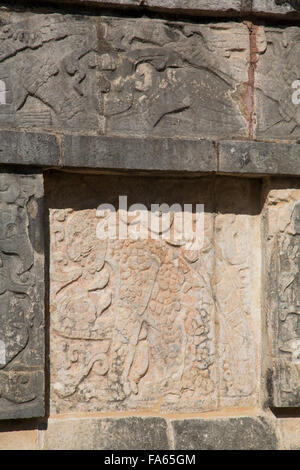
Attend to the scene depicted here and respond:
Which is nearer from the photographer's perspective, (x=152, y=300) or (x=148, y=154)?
(x=148, y=154)

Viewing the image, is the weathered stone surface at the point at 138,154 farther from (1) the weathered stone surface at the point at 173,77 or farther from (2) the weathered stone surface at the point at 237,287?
(2) the weathered stone surface at the point at 237,287

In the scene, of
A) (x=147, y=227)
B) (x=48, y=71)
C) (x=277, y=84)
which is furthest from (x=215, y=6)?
(x=147, y=227)

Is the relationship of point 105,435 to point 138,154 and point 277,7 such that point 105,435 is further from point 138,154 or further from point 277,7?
point 277,7

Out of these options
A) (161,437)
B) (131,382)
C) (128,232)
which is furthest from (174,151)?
(161,437)

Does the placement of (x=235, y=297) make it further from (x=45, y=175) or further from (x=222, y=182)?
(x=45, y=175)

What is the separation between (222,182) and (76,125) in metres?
0.95

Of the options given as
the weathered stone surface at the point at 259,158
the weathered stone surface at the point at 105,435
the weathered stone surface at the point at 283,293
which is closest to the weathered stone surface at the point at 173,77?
the weathered stone surface at the point at 259,158

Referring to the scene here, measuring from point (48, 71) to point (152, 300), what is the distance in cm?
143

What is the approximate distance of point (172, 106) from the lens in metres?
4.12

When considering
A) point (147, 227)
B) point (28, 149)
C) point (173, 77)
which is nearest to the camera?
point (28, 149)

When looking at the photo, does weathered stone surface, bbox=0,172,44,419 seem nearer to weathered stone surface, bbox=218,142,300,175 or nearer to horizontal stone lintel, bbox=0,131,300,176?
horizontal stone lintel, bbox=0,131,300,176

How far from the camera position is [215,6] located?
4.10 meters

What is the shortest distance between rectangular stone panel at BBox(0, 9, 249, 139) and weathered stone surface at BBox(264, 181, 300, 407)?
0.50 meters

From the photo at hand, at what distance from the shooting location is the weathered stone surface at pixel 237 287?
170 inches
